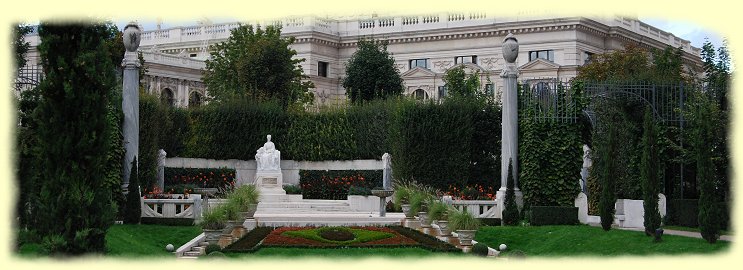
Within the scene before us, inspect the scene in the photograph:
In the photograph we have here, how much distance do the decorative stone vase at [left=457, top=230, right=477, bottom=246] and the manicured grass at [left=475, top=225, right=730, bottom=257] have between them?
3.17ft

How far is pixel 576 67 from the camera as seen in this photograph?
71.6 meters

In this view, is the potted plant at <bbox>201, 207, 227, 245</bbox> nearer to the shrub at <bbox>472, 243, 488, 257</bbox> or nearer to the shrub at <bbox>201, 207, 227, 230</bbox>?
the shrub at <bbox>201, 207, 227, 230</bbox>

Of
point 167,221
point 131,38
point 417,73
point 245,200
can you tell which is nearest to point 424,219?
point 245,200

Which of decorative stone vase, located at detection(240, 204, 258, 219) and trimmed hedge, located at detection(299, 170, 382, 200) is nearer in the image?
decorative stone vase, located at detection(240, 204, 258, 219)

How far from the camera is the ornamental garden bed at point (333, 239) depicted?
27.6m

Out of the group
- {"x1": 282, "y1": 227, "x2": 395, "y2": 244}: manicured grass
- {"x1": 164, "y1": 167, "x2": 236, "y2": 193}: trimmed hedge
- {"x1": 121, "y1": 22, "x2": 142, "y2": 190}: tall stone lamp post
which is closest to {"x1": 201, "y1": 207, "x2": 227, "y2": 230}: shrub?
{"x1": 282, "y1": 227, "x2": 395, "y2": 244}: manicured grass

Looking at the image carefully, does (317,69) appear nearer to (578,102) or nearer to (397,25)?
(397,25)

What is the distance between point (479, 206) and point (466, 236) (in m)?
6.13

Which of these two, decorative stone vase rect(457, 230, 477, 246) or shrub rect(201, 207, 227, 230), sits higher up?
shrub rect(201, 207, 227, 230)

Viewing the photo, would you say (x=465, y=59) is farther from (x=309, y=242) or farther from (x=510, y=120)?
(x=309, y=242)

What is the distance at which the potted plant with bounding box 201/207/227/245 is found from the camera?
27712 mm

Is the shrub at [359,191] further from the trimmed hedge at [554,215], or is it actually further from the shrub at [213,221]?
the shrub at [213,221]

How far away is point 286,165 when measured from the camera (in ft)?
155

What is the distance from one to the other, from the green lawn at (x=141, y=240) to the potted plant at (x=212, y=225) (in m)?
1.16
